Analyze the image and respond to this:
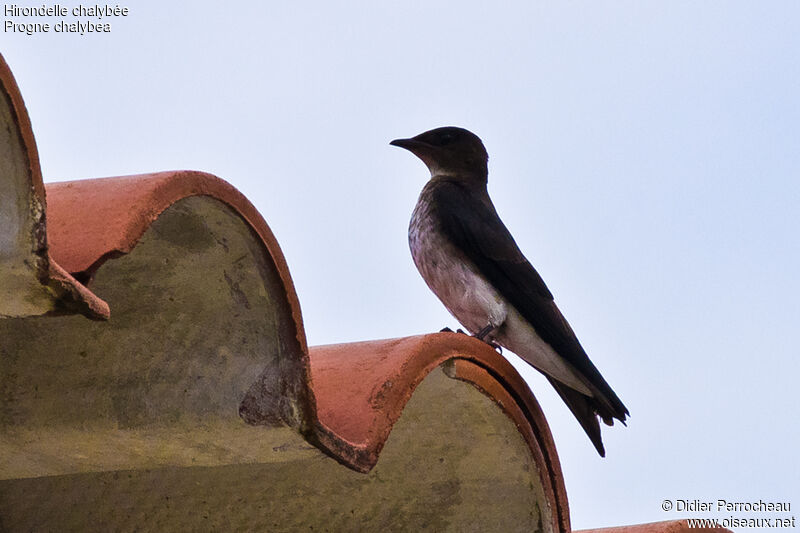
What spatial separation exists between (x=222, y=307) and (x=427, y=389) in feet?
2.02

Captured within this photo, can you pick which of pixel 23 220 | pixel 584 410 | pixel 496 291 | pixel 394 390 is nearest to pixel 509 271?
pixel 496 291

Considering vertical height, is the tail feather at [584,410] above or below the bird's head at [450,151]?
below

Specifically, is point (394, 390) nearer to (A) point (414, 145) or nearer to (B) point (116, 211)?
(B) point (116, 211)

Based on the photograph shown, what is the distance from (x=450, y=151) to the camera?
5.49 m

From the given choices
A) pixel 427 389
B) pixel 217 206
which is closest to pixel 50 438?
pixel 217 206

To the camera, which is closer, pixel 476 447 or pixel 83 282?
pixel 83 282

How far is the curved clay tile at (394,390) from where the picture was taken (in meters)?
2.12

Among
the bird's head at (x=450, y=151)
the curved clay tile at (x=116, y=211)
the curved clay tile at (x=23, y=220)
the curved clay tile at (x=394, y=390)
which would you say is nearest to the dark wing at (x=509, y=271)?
the bird's head at (x=450, y=151)

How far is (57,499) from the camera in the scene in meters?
2.40

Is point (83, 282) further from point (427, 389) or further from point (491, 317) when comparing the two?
point (491, 317)

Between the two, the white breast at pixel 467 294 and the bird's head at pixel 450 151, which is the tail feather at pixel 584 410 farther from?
the bird's head at pixel 450 151

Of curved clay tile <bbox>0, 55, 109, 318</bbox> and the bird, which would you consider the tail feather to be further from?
curved clay tile <bbox>0, 55, 109, 318</bbox>

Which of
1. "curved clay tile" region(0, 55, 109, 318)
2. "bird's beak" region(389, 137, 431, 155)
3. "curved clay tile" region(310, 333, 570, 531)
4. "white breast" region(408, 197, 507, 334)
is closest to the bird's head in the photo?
"bird's beak" region(389, 137, 431, 155)

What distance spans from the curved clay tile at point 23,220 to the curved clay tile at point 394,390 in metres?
0.63
